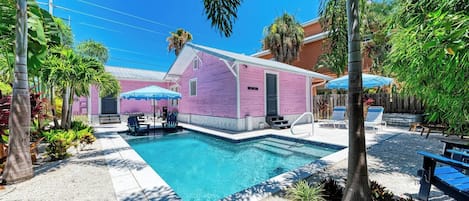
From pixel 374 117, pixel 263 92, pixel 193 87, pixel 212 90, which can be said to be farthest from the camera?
pixel 193 87

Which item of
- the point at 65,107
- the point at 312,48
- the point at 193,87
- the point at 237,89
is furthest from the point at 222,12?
the point at 312,48

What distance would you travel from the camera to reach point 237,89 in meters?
10.5

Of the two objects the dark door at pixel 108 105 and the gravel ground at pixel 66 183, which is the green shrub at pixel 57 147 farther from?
the dark door at pixel 108 105

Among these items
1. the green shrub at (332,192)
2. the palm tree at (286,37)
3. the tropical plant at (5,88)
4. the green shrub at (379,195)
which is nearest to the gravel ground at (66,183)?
the tropical plant at (5,88)

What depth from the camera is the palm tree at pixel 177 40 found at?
24656 millimetres

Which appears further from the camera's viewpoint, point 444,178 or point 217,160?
point 217,160

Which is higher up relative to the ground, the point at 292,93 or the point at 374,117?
the point at 292,93

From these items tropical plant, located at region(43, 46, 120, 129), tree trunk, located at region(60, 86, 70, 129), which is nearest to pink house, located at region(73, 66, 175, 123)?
tree trunk, located at region(60, 86, 70, 129)

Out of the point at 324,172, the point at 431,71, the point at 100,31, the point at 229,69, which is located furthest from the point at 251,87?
the point at 100,31

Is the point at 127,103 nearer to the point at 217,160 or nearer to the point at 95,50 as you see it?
the point at 95,50

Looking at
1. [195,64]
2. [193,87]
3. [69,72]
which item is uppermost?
[195,64]

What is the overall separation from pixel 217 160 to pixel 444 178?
5412 mm

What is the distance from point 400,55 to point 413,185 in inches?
99.5

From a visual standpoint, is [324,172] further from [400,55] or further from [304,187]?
[400,55]
